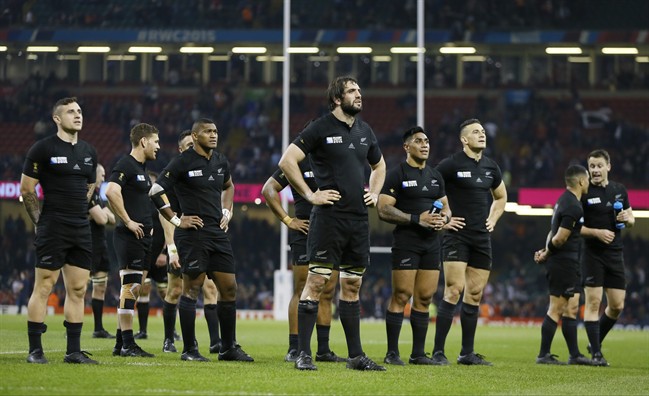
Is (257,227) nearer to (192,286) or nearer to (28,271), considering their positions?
(28,271)

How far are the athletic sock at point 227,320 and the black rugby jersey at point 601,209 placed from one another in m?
4.78

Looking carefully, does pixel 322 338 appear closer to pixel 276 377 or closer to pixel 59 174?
pixel 276 377

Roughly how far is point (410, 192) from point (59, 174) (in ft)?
11.6

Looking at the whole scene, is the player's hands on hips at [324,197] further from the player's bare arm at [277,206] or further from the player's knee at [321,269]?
the player's bare arm at [277,206]

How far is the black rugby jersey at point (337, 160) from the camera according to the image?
32.9 feet

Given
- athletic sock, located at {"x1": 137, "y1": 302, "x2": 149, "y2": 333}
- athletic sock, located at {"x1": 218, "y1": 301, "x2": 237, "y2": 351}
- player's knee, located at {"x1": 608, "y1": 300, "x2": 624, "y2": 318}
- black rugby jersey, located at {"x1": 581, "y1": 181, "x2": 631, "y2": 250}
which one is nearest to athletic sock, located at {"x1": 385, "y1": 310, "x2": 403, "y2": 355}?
athletic sock, located at {"x1": 218, "y1": 301, "x2": 237, "y2": 351}

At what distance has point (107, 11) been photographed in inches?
1543

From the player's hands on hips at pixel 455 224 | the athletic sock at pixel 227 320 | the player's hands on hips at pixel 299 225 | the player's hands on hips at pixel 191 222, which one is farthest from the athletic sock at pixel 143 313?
the player's hands on hips at pixel 455 224

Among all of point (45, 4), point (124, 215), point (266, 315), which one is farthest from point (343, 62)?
point (124, 215)

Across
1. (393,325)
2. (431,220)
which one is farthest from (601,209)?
(393,325)

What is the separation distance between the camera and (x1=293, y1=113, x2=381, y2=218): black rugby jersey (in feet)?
32.9

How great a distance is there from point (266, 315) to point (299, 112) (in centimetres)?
1105

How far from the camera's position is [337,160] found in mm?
10070

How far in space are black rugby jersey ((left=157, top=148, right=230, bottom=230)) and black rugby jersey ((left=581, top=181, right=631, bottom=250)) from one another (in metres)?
4.76
